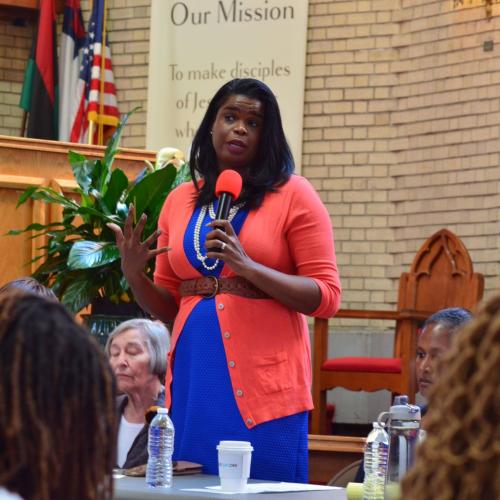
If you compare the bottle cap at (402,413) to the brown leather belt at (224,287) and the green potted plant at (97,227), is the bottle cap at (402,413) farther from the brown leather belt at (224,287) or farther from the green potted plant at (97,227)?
the green potted plant at (97,227)

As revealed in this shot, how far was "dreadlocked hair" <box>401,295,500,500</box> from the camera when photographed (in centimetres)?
82

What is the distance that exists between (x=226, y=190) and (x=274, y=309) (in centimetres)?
32

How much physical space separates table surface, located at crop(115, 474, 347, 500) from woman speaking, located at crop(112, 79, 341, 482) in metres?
0.20

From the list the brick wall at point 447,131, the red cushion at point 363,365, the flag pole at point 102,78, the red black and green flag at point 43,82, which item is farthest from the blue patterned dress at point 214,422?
the red black and green flag at point 43,82

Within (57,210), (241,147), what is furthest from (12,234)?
(241,147)

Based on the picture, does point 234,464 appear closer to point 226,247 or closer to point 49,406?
point 226,247

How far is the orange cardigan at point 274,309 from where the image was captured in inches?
114

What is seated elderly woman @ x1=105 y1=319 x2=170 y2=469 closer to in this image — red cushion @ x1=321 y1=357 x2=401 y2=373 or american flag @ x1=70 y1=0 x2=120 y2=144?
red cushion @ x1=321 y1=357 x2=401 y2=373

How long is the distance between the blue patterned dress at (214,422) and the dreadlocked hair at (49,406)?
6.33 ft

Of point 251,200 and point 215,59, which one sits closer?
point 251,200

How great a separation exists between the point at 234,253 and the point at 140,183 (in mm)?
2299

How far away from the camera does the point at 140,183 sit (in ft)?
16.6

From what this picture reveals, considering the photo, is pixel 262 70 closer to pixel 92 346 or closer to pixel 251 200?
pixel 251 200

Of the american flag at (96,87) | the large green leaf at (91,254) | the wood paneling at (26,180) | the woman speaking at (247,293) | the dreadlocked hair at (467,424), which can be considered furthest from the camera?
the american flag at (96,87)
